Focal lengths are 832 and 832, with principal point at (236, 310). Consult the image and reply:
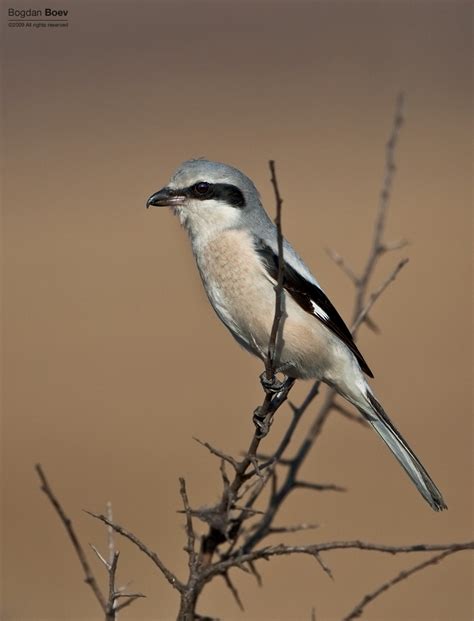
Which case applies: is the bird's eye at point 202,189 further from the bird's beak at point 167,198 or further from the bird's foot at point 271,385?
the bird's foot at point 271,385

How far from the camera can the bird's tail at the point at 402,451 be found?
2.85 metres

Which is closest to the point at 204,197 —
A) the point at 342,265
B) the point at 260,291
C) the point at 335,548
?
the point at 260,291

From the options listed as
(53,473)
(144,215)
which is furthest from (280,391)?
(144,215)

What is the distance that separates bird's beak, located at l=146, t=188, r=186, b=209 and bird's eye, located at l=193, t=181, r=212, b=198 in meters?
0.05

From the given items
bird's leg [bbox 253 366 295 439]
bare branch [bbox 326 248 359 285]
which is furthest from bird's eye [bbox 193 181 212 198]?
bird's leg [bbox 253 366 295 439]

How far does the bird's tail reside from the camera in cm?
285

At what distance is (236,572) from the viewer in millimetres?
5016

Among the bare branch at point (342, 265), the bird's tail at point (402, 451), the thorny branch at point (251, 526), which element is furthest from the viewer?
the bird's tail at point (402, 451)

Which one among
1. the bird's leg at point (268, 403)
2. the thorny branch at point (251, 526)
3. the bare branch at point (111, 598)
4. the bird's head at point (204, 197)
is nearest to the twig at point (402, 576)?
the thorny branch at point (251, 526)

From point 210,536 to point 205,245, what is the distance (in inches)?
45.6

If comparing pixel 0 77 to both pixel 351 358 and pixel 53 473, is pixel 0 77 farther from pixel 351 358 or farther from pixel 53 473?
pixel 351 358

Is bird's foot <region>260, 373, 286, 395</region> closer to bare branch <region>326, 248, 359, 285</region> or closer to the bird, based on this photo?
the bird

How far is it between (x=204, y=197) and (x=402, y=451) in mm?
1177

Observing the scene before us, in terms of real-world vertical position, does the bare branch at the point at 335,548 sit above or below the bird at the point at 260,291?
below
